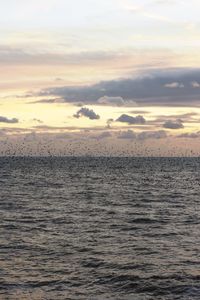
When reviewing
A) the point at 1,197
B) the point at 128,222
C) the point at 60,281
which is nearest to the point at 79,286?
the point at 60,281

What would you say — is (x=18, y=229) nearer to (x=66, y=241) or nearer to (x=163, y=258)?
(x=66, y=241)

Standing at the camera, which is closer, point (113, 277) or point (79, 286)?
point (79, 286)

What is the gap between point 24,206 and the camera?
59281 mm

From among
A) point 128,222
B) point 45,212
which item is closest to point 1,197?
point 45,212

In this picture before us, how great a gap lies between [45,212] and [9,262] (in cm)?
2509

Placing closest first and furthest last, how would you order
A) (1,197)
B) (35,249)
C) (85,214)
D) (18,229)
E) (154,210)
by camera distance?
(35,249) < (18,229) < (85,214) < (154,210) < (1,197)

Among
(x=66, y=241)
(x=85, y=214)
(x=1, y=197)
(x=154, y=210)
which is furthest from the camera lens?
(x=1, y=197)

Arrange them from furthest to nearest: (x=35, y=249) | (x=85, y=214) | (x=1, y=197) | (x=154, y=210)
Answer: (x=1, y=197), (x=154, y=210), (x=85, y=214), (x=35, y=249)

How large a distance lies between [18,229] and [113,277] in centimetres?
1677

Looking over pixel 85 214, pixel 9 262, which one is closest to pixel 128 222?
pixel 85 214

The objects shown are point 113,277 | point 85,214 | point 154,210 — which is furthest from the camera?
point 154,210

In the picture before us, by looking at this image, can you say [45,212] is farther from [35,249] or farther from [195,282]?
[195,282]

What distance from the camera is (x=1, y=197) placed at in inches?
2793

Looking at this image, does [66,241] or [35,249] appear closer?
[35,249]
